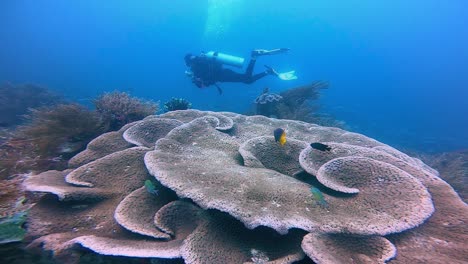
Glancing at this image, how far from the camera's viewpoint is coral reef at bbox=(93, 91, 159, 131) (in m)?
5.67

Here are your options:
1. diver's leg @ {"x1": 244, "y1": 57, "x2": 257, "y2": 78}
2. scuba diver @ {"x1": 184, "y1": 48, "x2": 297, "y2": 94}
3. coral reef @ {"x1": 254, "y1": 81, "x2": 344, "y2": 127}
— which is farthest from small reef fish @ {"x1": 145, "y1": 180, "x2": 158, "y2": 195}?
diver's leg @ {"x1": 244, "y1": 57, "x2": 257, "y2": 78}

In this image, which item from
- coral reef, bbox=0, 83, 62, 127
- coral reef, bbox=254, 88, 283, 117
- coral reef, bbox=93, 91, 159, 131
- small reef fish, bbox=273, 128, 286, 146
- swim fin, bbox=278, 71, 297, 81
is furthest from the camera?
coral reef, bbox=0, 83, 62, 127

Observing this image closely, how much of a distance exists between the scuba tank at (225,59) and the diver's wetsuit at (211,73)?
0.20m

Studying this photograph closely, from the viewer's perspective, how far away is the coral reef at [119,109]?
5668mm

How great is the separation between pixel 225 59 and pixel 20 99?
12806 millimetres

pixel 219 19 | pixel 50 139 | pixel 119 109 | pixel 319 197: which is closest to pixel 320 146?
pixel 319 197

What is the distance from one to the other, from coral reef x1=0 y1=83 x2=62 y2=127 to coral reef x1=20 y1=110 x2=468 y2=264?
13.6m

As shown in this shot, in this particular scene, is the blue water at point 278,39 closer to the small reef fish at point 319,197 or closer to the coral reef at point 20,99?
the coral reef at point 20,99

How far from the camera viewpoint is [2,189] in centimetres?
307

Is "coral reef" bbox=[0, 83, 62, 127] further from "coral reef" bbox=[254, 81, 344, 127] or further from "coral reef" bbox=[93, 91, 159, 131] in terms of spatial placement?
"coral reef" bbox=[254, 81, 344, 127]

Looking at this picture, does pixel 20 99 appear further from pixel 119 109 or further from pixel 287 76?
pixel 287 76

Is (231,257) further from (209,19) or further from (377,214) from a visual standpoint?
(209,19)

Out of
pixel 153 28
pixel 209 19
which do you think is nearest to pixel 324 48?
pixel 209 19

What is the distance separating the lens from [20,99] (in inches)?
598
